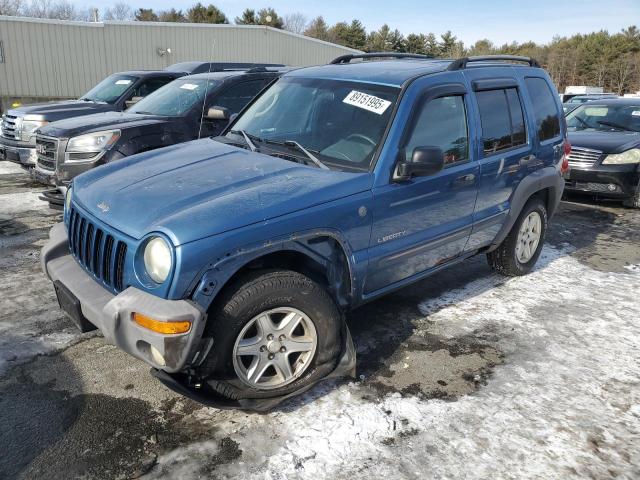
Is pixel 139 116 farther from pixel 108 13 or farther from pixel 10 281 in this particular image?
pixel 108 13

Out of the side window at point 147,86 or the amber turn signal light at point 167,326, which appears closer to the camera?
the amber turn signal light at point 167,326

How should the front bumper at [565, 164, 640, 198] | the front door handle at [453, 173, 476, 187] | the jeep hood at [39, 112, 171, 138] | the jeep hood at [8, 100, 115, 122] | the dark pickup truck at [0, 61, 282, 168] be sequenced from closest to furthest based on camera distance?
the front door handle at [453, 173, 476, 187]
the jeep hood at [39, 112, 171, 138]
the front bumper at [565, 164, 640, 198]
the dark pickup truck at [0, 61, 282, 168]
the jeep hood at [8, 100, 115, 122]

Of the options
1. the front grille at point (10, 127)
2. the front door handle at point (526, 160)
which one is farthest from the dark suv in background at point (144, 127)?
the front door handle at point (526, 160)

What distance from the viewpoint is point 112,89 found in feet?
31.0

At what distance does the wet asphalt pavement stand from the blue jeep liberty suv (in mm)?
286

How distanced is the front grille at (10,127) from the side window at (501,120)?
741 centimetres

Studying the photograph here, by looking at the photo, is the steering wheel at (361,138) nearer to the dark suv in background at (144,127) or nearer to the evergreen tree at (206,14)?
the dark suv in background at (144,127)

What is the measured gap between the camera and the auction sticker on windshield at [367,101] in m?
3.46

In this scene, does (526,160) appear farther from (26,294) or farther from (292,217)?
(26,294)

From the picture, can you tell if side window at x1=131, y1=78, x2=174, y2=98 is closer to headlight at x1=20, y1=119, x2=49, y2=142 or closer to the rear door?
headlight at x1=20, y1=119, x2=49, y2=142

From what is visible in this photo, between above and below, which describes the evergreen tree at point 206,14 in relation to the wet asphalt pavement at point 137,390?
above

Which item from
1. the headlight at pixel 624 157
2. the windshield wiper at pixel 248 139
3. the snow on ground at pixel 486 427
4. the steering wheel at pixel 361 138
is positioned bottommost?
the snow on ground at pixel 486 427

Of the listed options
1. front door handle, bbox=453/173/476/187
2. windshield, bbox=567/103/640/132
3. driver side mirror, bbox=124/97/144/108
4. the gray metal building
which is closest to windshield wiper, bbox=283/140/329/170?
front door handle, bbox=453/173/476/187

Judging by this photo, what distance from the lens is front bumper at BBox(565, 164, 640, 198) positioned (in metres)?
7.57
